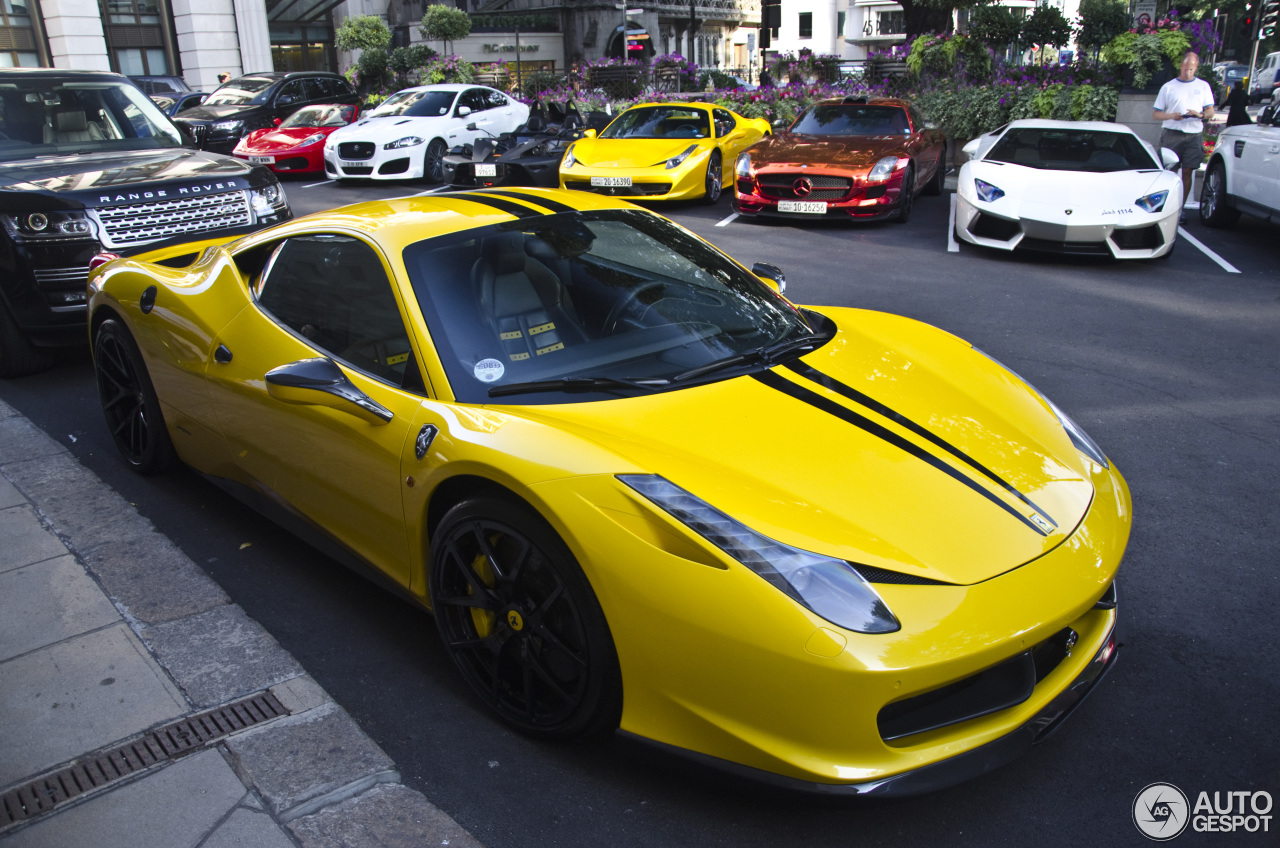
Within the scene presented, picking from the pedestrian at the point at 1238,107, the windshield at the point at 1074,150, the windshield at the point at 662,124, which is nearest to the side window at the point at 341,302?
the windshield at the point at 1074,150

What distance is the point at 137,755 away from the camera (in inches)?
101

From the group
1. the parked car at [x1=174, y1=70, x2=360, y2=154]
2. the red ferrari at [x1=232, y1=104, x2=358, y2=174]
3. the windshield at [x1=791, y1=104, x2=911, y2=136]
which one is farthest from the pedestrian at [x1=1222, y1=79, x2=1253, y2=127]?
the parked car at [x1=174, y1=70, x2=360, y2=154]

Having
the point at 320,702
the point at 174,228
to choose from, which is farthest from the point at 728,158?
the point at 320,702

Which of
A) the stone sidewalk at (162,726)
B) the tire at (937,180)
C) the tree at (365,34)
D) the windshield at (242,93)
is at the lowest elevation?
the stone sidewalk at (162,726)

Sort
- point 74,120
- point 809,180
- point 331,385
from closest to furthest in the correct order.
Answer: point 331,385, point 74,120, point 809,180

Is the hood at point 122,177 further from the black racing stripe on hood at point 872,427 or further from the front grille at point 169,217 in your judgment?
the black racing stripe on hood at point 872,427

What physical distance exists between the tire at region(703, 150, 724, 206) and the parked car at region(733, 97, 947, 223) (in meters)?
1.02

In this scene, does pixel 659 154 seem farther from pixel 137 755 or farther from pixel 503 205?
pixel 137 755

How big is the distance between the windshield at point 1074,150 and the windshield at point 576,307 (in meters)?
6.99

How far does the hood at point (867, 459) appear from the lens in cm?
226

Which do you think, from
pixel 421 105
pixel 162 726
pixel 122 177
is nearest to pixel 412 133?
pixel 421 105

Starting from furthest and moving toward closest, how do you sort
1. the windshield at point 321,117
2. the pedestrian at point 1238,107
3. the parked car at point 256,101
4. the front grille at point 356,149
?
the parked car at point 256,101, the windshield at point 321,117, the front grille at point 356,149, the pedestrian at point 1238,107

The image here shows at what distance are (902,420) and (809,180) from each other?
8.43m

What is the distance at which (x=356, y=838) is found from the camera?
2.27 metres
